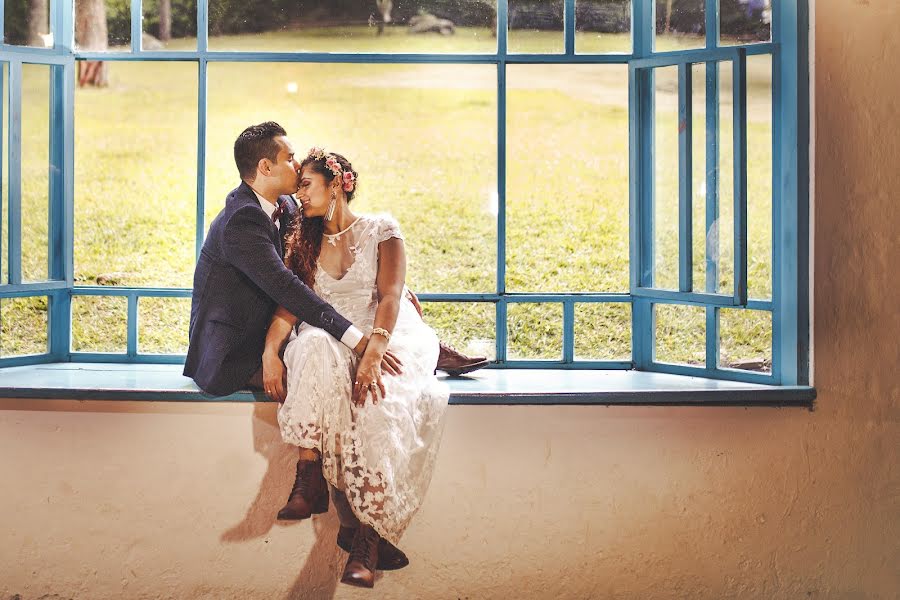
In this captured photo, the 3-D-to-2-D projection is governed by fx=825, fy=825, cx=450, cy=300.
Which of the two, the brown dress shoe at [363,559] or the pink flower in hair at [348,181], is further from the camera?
the pink flower in hair at [348,181]

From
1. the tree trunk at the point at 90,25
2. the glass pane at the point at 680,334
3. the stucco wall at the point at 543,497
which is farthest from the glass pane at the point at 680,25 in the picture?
the tree trunk at the point at 90,25

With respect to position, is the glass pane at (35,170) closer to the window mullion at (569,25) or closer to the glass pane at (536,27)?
the glass pane at (536,27)

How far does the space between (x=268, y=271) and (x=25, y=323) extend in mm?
1630

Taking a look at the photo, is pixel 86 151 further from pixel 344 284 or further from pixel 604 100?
pixel 604 100

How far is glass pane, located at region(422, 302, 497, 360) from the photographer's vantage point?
156 inches

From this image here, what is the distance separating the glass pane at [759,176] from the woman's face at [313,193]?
178 cm

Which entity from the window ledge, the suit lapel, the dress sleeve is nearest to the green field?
the window ledge

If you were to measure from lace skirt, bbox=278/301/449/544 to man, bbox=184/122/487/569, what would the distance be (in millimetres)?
Result: 125

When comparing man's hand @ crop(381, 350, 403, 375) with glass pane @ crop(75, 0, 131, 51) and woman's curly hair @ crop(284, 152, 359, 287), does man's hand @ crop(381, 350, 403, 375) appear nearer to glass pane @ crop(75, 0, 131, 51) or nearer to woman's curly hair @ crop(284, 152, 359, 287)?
woman's curly hair @ crop(284, 152, 359, 287)

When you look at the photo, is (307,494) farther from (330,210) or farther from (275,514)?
(330,210)

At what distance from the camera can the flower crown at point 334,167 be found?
331cm

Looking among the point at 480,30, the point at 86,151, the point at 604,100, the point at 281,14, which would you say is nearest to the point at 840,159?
the point at 604,100

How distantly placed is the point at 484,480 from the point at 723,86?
6.35 feet

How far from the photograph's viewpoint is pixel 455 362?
363 cm
